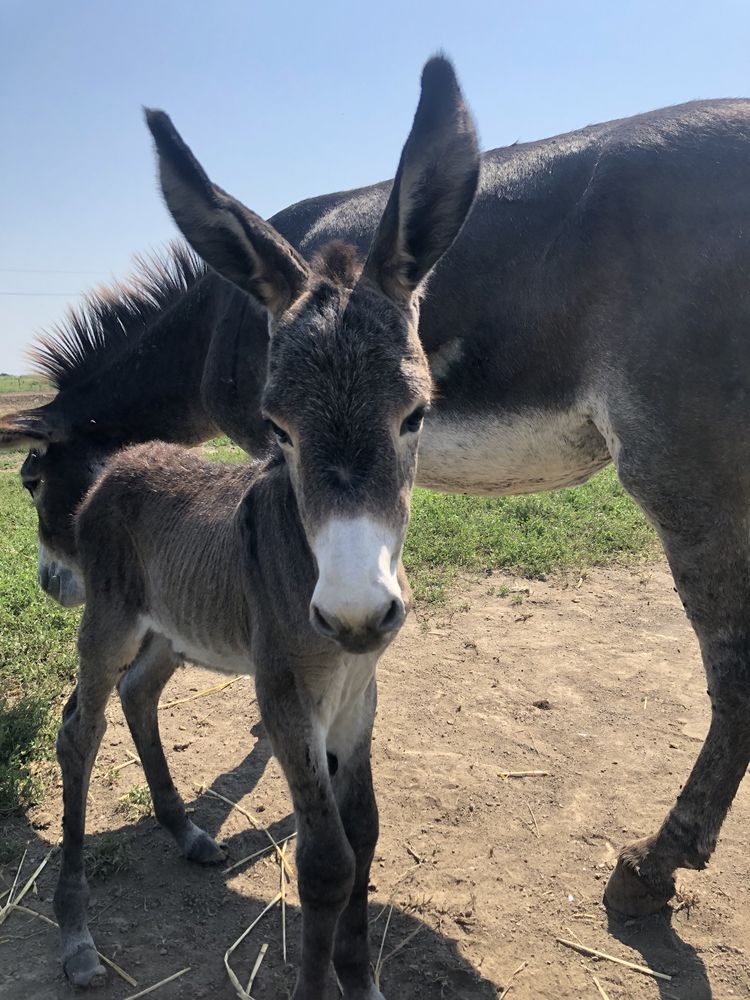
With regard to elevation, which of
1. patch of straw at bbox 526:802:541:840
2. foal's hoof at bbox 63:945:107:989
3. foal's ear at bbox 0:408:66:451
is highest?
foal's ear at bbox 0:408:66:451

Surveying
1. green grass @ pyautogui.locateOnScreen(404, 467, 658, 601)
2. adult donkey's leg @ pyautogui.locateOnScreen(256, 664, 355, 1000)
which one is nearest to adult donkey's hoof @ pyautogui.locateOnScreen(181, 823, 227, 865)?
adult donkey's leg @ pyautogui.locateOnScreen(256, 664, 355, 1000)

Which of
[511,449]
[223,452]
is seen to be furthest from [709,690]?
[223,452]

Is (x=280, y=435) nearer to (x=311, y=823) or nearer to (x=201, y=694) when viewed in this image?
(x=311, y=823)

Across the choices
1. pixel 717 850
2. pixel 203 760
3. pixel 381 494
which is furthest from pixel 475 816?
pixel 381 494

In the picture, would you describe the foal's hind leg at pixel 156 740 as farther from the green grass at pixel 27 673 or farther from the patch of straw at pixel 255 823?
the green grass at pixel 27 673

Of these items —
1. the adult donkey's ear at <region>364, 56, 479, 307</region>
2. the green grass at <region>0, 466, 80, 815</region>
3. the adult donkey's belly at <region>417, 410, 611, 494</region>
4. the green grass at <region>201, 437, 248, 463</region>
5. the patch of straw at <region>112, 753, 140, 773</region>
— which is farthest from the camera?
the green grass at <region>201, 437, 248, 463</region>

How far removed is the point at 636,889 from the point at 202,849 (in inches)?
79.6

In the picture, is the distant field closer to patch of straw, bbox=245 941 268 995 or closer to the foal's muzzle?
patch of straw, bbox=245 941 268 995

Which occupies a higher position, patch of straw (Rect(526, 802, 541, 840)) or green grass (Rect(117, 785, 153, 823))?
patch of straw (Rect(526, 802, 541, 840))

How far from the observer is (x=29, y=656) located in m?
5.22

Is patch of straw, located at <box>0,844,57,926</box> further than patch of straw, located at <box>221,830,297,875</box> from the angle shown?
No

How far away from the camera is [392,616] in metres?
1.94

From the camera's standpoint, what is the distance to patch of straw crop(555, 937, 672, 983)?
117 inches

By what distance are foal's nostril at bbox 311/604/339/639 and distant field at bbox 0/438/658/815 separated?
2870mm
